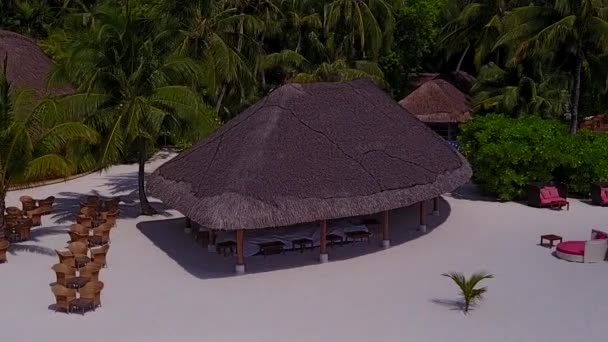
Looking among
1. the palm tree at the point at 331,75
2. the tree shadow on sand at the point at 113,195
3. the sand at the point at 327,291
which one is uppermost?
the palm tree at the point at 331,75

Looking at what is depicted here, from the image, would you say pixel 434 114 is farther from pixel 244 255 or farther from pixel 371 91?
pixel 244 255

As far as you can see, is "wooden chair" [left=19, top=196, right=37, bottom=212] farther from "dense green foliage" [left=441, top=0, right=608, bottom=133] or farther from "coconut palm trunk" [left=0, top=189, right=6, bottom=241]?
"dense green foliage" [left=441, top=0, right=608, bottom=133]

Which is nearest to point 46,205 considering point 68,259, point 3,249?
point 3,249

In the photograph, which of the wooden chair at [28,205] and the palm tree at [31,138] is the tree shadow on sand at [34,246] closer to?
the wooden chair at [28,205]

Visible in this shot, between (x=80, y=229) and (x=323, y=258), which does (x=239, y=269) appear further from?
(x=80, y=229)

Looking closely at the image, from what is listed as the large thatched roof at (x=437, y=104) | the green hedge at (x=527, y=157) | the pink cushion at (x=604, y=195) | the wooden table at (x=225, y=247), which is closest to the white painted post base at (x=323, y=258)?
the wooden table at (x=225, y=247)

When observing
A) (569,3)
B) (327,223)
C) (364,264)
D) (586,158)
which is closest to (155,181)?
(327,223)
